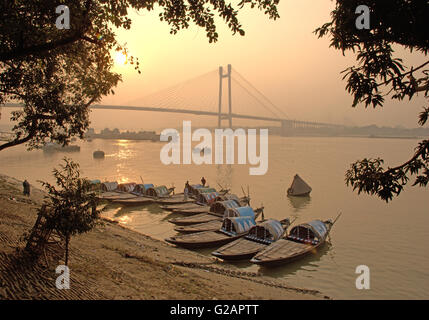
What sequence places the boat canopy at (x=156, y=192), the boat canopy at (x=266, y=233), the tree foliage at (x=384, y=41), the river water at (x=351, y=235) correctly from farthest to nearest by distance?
the boat canopy at (x=156, y=192), the boat canopy at (x=266, y=233), the river water at (x=351, y=235), the tree foliage at (x=384, y=41)

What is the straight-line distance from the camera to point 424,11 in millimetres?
4117

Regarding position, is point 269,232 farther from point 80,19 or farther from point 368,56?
point 80,19

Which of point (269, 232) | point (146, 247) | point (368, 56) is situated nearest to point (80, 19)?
point (368, 56)

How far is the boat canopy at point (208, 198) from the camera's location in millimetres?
19556

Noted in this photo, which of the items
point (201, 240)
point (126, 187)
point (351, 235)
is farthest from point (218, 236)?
point (126, 187)

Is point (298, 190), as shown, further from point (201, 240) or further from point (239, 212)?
point (201, 240)

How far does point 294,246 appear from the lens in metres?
11.9

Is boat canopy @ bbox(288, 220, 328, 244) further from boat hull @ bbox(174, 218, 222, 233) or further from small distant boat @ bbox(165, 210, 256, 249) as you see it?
boat hull @ bbox(174, 218, 222, 233)

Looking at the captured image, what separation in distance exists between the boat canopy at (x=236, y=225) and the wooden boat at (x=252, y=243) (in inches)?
26.0

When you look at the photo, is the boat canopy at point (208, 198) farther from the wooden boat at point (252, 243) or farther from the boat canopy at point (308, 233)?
the boat canopy at point (308, 233)

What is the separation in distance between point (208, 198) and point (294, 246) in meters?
8.55

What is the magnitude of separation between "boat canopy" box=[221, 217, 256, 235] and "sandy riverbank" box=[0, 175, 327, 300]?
2837 mm

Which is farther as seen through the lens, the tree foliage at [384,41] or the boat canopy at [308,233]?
the boat canopy at [308,233]

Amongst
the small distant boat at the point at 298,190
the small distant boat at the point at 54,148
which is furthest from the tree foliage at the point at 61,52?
the small distant boat at the point at 54,148
